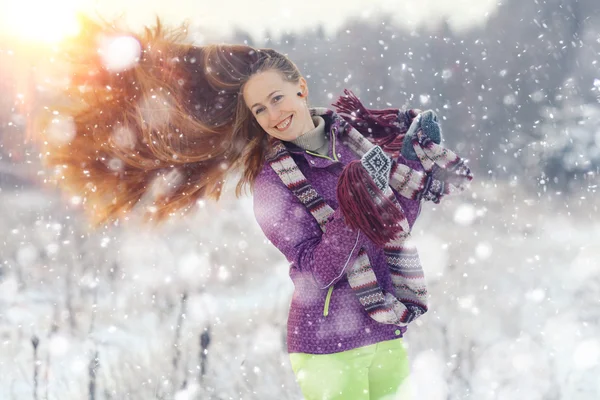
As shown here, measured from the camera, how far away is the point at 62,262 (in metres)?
13.1

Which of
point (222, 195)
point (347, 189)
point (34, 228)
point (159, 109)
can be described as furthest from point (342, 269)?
point (34, 228)

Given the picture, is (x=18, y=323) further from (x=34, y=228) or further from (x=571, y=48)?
(x=571, y=48)

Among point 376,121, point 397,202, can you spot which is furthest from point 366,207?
point 376,121

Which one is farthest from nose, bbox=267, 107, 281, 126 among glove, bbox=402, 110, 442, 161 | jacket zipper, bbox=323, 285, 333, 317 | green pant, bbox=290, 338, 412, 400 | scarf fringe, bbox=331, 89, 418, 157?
green pant, bbox=290, 338, 412, 400

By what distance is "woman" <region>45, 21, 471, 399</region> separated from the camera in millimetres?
2104

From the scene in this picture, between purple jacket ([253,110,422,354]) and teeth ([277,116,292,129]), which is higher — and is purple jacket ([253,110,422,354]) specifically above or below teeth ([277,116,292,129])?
below

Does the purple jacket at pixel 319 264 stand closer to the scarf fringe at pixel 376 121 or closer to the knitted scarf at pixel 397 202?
the knitted scarf at pixel 397 202

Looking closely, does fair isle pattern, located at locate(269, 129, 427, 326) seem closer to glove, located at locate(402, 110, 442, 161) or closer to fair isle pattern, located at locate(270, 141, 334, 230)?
fair isle pattern, located at locate(270, 141, 334, 230)

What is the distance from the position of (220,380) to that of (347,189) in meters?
14.5

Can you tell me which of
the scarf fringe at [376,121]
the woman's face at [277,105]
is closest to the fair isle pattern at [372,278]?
the woman's face at [277,105]

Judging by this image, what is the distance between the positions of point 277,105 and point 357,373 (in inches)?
42.3

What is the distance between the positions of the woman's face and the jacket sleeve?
19cm

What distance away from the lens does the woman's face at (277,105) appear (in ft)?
7.75

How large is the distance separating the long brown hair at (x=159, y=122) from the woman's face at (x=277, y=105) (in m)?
0.05
